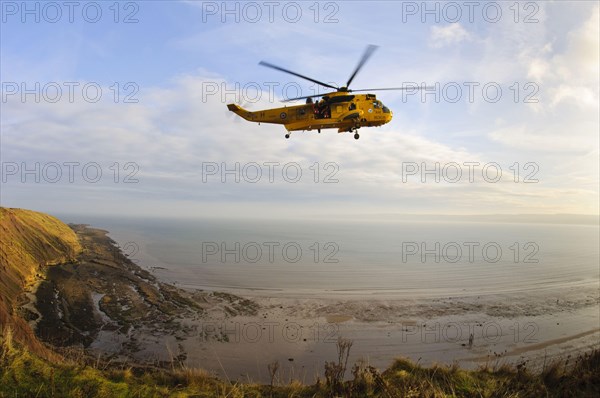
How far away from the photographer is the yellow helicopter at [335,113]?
17750 mm

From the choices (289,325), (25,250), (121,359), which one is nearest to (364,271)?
(289,325)

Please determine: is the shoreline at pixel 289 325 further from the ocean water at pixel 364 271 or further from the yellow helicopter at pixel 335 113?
the yellow helicopter at pixel 335 113

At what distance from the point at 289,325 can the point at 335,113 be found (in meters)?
19.4

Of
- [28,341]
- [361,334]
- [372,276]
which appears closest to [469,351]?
[361,334]

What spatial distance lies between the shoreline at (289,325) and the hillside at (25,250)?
2.15m

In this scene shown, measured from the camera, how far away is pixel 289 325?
27.9 m

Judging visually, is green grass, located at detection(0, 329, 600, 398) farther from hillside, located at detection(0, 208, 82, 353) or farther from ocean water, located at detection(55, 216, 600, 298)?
ocean water, located at detection(55, 216, 600, 298)

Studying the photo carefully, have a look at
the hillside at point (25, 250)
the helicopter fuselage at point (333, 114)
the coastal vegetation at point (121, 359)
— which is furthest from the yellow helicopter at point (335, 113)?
the hillside at point (25, 250)

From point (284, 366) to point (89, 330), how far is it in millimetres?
15805

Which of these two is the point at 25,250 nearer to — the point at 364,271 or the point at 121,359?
the point at 121,359

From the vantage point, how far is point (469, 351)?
23.8 metres

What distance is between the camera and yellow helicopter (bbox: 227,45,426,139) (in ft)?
58.2

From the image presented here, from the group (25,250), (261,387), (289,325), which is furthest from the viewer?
(25,250)

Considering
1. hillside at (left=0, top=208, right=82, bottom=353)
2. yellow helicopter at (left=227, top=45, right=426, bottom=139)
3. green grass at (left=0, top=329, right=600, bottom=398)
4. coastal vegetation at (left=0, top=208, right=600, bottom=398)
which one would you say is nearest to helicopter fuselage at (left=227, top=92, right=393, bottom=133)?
yellow helicopter at (left=227, top=45, right=426, bottom=139)
